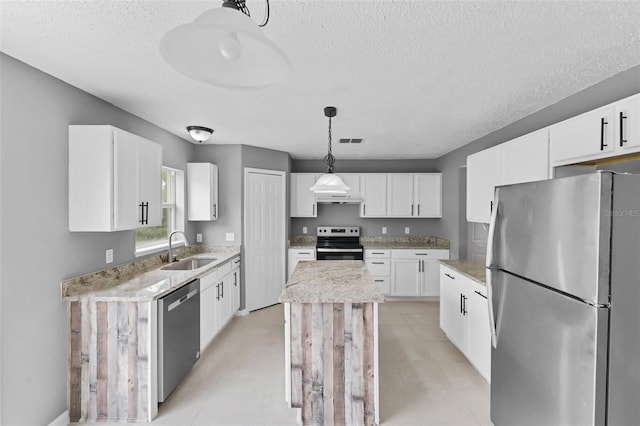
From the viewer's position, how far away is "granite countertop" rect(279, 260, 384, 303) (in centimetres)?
204

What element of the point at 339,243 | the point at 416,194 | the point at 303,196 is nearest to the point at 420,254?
the point at 416,194

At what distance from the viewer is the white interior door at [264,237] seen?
4.22m

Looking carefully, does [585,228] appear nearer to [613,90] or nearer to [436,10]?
[436,10]

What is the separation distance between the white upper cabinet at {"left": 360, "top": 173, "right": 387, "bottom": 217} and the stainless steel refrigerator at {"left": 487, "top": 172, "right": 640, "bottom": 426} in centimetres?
324

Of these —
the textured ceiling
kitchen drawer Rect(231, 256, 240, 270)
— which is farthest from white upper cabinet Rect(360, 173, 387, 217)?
kitchen drawer Rect(231, 256, 240, 270)

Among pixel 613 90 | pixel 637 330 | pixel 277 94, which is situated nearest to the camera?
pixel 637 330

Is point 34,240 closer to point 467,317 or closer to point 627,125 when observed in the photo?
point 467,317

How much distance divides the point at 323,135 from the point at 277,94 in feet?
4.44

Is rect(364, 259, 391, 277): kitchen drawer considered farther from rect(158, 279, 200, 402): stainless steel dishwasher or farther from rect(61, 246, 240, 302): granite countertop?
rect(158, 279, 200, 402): stainless steel dishwasher

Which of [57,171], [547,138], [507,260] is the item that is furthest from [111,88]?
[547,138]

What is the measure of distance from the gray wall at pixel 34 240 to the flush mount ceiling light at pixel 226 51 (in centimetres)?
188

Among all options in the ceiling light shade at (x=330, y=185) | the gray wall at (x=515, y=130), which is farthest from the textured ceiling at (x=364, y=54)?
the ceiling light shade at (x=330, y=185)

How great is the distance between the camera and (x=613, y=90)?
6.64 ft

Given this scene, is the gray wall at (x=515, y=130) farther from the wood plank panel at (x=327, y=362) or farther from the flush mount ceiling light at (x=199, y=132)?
the flush mount ceiling light at (x=199, y=132)
